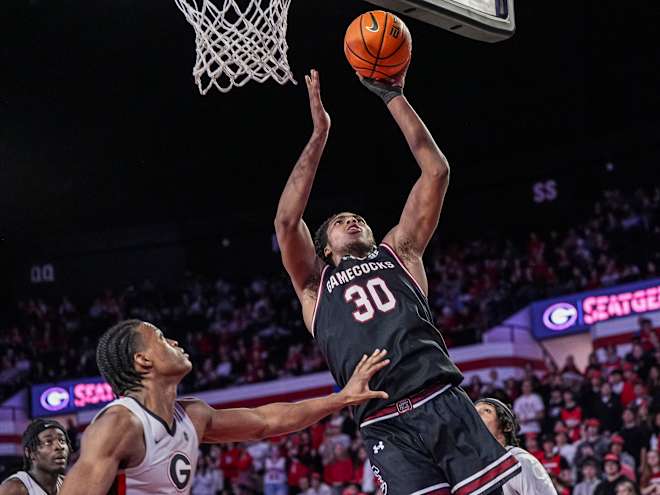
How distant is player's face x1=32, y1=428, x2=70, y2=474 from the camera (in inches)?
210

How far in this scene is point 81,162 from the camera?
2053 centimetres

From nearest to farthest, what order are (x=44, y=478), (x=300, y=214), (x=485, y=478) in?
(x=485, y=478)
(x=300, y=214)
(x=44, y=478)

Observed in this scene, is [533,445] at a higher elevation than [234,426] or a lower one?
lower

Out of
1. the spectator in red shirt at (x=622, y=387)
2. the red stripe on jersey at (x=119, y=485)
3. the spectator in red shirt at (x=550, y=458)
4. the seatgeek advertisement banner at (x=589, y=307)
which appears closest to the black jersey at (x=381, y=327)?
the red stripe on jersey at (x=119, y=485)

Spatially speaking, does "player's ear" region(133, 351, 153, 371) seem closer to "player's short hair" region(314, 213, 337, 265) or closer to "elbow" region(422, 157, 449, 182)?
"player's short hair" region(314, 213, 337, 265)

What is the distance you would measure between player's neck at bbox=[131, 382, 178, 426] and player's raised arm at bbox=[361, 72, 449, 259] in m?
1.39

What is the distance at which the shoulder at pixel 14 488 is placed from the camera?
5142 mm

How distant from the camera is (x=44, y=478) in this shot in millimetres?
5309

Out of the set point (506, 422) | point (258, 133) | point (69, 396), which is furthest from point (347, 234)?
point (258, 133)

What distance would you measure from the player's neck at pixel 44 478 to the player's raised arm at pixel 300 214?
1.74 metres

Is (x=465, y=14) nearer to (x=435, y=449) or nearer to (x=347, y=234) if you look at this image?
(x=347, y=234)

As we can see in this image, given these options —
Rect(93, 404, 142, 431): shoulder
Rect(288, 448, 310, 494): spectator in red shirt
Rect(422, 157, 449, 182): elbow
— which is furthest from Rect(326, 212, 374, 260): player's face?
Rect(288, 448, 310, 494): spectator in red shirt

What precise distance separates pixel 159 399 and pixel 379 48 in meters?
2.05

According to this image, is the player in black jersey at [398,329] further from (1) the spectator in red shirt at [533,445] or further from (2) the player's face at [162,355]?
(1) the spectator in red shirt at [533,445]
